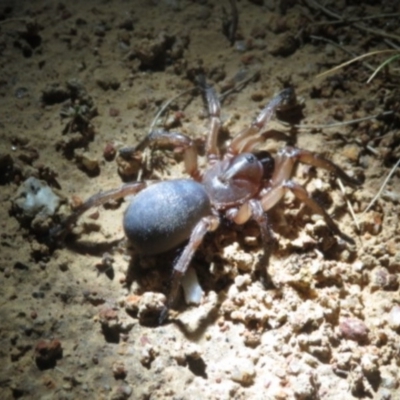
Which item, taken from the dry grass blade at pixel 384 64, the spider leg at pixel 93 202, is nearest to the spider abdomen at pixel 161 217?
the spider leg at pixel 93 202

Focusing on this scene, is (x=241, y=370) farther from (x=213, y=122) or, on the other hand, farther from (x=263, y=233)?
(x=213, y=122)

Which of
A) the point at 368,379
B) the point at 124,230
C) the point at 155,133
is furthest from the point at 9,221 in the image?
the point at 368,379

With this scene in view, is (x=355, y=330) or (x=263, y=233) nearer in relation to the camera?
(x=355, y=330)

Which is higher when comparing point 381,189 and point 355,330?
point 381,189

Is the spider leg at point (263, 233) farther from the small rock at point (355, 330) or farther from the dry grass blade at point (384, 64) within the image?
the dry grass blade at point (384, 64)

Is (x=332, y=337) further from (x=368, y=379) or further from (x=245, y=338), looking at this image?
(x=245, y=338)

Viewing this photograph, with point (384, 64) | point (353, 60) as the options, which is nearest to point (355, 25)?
point (353, 60)

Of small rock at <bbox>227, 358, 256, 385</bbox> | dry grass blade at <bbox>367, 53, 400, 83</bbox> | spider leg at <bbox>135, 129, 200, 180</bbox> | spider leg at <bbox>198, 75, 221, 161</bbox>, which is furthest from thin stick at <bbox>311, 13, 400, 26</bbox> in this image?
small rock at <bbox>227, 358, 256, 385</bbox>

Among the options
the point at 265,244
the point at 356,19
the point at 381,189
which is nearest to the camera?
the point at 265,244
